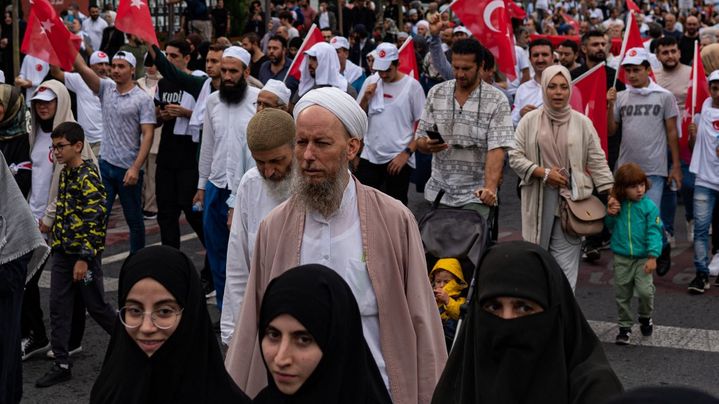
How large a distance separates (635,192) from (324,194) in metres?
4.29

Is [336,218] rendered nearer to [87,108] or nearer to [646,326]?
[646,326]

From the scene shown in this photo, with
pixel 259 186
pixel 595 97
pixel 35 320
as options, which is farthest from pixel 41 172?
pixel 595 97

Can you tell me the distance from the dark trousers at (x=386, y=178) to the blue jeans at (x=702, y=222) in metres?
2.41

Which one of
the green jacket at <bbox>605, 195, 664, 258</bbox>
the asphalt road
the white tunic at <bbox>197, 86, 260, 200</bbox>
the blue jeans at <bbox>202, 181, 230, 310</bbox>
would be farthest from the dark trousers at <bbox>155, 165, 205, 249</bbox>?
the green jacket at <bbox>605, 195, 664, 258</bbox>

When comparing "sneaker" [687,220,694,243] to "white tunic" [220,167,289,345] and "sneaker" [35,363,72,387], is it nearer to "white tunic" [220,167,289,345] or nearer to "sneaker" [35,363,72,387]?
"sneaker" [35,363,72,387]

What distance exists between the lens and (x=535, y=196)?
8.36 metres

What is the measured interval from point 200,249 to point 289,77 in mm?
2143

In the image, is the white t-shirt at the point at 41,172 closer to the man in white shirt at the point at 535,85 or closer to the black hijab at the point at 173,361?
the man in white shirt at the point at 535,85

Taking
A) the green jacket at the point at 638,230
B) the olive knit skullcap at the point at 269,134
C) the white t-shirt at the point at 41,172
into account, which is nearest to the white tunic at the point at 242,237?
the olive knit skullcap at the point at 269,134

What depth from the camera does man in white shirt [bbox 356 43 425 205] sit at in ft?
34.4

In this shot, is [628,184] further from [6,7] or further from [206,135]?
[6,7]

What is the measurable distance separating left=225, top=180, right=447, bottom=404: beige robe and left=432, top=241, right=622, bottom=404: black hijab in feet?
2.28

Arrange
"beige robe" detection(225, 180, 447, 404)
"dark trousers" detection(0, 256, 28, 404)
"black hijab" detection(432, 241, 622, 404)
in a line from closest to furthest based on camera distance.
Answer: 1. "black hijab" detection(432, 241, 622, 404)
2. "beige robe" detection(225, 180, 447, 404)
3. "dark trousers" detection(0, 256, 28, 404)

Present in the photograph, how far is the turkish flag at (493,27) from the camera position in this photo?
40.4 feet
